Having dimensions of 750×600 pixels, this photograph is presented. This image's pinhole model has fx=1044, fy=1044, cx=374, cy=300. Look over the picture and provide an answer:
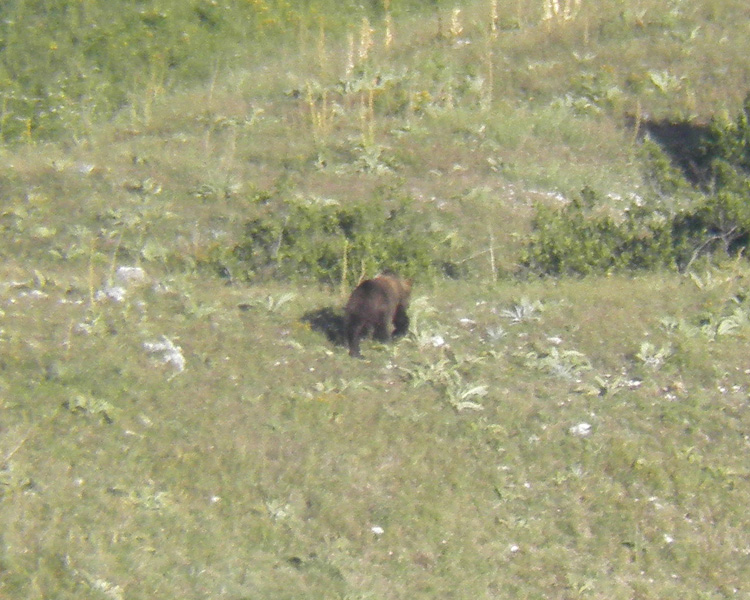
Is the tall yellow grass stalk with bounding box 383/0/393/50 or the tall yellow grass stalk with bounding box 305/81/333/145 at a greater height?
the tall yellow grass stalk with bounding box 383/0/393/50

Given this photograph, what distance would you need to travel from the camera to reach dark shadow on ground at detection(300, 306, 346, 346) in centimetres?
983

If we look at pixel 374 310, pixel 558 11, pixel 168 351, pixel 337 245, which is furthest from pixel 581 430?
pixel 558 11

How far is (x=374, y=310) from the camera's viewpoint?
368 inches

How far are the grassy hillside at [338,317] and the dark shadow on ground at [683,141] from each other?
0.08 meters

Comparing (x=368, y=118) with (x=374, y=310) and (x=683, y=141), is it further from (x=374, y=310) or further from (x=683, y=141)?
(x=374, y=310)

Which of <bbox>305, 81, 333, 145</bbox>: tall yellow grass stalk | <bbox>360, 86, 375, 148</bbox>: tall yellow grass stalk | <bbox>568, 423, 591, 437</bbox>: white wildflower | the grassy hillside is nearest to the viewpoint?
the grassy hillside

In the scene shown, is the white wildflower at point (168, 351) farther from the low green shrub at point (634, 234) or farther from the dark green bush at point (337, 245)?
the low green shrub at point (634, 234)

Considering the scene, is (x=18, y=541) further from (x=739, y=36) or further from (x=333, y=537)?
(x=739, y=36)

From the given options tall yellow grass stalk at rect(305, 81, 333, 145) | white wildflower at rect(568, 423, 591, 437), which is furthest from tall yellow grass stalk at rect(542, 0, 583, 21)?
white wildflower at rect(568, 423, 591, 437)

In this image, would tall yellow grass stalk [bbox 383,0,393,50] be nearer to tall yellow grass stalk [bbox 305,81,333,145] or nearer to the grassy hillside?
the grassy hillside

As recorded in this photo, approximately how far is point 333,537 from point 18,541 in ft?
6.77

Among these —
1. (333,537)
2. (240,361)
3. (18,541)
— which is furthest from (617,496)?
(18,541)

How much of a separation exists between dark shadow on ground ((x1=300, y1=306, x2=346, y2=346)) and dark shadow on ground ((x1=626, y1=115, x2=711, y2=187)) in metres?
6.01

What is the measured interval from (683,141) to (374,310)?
7.05 metres
